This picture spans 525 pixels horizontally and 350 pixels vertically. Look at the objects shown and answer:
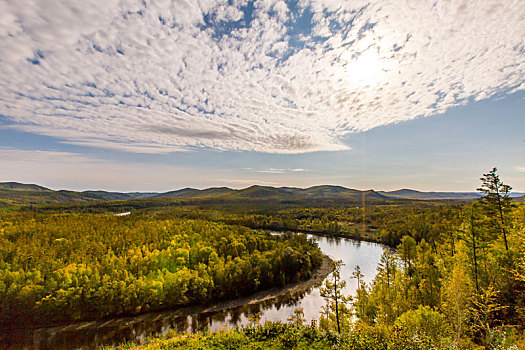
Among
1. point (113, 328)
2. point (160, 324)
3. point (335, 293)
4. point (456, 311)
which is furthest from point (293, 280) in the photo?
point (456, 311)

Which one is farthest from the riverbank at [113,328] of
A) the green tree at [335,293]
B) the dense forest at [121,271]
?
the green tree at [335,293]

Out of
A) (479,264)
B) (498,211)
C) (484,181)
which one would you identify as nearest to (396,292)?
(479,264)

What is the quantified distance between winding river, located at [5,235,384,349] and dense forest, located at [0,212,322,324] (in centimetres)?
192

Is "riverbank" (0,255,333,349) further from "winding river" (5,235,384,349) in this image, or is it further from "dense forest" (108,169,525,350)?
"dense forest" (108,169,525,350)

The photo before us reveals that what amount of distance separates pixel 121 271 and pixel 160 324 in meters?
13.1

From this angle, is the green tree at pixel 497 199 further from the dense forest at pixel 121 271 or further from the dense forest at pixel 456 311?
the dense forest at pixel 121 271

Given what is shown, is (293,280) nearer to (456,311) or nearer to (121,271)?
(121,271)

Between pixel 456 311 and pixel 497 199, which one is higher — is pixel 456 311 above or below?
below

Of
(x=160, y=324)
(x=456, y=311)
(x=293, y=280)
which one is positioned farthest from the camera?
(x=293, y=280)

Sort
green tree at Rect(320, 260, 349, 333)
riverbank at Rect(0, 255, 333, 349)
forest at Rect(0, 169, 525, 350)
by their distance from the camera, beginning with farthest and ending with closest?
riverbank at Rect(0, 255, 333, 349)
green tree at Rect(320, 260, 349, 333)
forest at Rect(0, 169, 525, 350)

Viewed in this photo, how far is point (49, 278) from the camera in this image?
3947cm

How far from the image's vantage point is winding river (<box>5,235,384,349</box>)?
33.0m

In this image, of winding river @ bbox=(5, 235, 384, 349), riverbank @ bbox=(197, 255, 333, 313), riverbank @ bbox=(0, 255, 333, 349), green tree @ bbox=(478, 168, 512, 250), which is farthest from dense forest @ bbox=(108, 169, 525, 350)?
riverbank @ bbox=(197, 255, 333, 313)

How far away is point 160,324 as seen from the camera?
3747 centimetres
